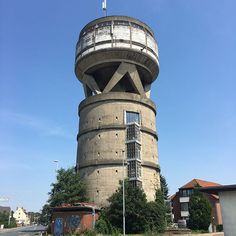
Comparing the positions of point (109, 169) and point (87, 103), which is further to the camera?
point (87, 103)

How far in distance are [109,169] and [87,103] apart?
11.8 meters

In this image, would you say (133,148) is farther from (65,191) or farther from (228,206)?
(228,206)

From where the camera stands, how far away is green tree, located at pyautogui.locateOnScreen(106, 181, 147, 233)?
39.3 metres

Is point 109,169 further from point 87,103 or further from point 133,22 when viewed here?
point 133,22

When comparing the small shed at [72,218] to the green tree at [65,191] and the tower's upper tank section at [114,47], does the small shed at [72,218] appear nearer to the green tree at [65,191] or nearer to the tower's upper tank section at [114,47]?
the green tree at [65,191]

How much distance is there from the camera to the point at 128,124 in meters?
48.1

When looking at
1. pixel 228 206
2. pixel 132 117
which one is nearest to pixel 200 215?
pixel 132 117

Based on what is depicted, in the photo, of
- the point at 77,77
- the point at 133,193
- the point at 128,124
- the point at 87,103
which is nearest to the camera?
the point at 133,193

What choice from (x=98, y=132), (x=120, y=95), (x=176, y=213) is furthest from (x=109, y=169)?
(x=176, y=213)

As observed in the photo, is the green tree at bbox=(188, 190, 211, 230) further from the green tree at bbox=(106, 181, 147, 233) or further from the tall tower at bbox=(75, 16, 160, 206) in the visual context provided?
the green tree at bbox=(106, 181, 147, 233)

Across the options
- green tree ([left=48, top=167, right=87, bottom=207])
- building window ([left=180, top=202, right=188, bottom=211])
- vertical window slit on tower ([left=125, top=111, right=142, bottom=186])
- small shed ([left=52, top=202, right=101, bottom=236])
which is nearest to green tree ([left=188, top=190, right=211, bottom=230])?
vertical window slit on tower ([left=125, top=111, right=142, bottom=186])

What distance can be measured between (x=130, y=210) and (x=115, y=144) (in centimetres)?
1104

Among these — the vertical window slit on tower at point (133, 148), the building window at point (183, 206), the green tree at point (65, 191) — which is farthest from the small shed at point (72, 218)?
the building window at point (183, 206)

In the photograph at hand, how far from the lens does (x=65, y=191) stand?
45.7m
